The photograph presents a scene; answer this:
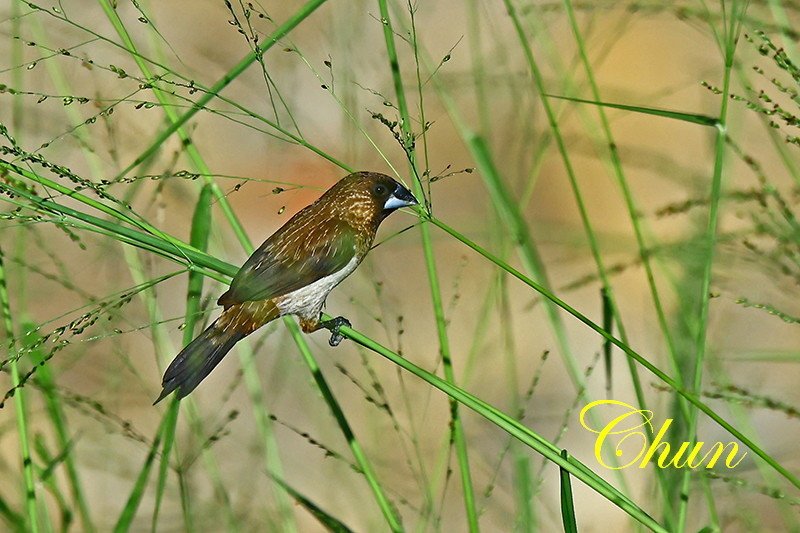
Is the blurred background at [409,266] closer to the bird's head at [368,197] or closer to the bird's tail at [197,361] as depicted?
the bird's head at [368,197]

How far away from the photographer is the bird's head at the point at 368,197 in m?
0.78

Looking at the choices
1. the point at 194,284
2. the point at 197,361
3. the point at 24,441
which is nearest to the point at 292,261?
the point at 197,361

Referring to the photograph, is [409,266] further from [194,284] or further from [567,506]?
[567,506]

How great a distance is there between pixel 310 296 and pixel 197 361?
0.12 meters

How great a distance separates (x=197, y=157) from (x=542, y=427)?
1491 mm

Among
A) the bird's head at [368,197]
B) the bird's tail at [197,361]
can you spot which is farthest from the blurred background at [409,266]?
the bird's tail at [197,361]

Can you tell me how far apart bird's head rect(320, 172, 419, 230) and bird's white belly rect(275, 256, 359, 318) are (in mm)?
42

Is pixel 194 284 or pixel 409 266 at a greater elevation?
pixel 409 266

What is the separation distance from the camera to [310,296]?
761 mm

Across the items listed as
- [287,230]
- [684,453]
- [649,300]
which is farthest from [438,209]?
[287,230]

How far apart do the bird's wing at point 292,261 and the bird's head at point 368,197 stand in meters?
0.01

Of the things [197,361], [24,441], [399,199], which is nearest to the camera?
[197,361]

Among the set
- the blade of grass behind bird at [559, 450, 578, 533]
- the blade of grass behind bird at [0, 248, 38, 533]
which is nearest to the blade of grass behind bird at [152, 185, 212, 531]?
the blade of grass behind bird at [0, 248, 38, 533]

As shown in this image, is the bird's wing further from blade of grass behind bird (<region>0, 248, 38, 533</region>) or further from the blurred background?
the blurred background
